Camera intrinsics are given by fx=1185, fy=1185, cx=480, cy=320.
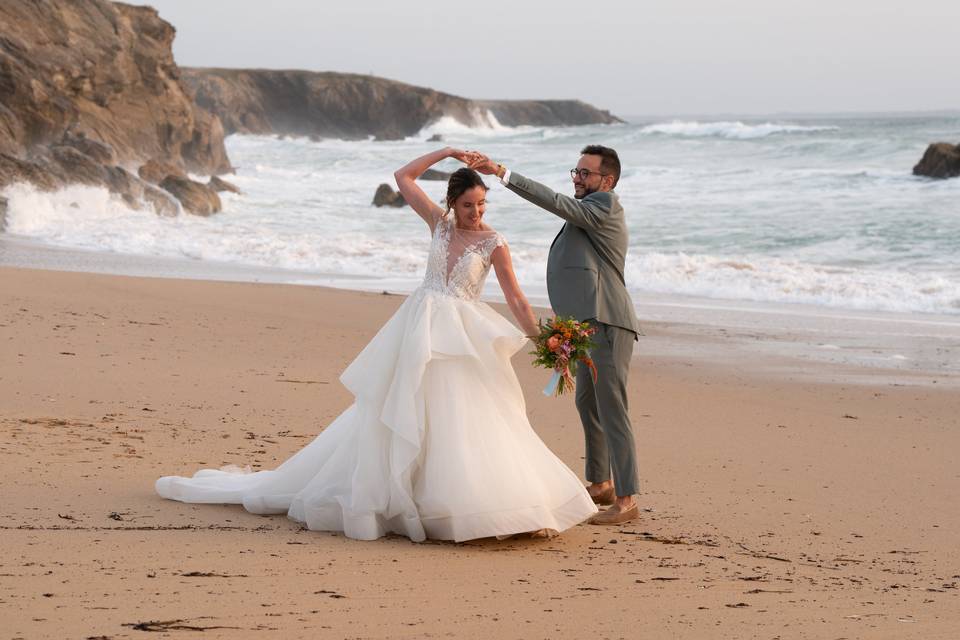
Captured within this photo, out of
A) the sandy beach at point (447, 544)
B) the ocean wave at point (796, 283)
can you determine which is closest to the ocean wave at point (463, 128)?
the ocean wave at point (796, 283)

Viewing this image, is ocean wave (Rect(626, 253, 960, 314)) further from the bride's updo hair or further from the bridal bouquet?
the bride's updo hair

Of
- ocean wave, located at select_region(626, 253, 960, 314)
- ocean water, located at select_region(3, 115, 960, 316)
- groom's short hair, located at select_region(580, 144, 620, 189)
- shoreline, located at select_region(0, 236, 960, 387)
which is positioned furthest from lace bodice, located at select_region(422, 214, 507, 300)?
ocean wave, located at select_region(626, 253, 960, 314)

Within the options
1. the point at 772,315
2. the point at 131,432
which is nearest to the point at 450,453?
the point at 131,432

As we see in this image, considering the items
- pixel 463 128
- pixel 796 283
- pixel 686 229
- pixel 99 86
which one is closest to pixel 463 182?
pixel 796 283

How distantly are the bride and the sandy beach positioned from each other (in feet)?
0.44

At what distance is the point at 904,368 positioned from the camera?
34.8ft

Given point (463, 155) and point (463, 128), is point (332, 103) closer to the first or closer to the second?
point (463, 128)

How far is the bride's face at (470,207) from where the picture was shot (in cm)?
514

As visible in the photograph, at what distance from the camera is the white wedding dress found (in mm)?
4969

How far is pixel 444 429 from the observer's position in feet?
16.5

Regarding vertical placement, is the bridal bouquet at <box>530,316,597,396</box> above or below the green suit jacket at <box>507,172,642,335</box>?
below

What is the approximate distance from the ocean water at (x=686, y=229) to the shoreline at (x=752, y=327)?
1.66ft

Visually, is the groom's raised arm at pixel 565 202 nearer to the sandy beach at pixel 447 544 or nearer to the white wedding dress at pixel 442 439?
the white wedding dress at pixel 442 439

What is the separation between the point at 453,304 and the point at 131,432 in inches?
100
